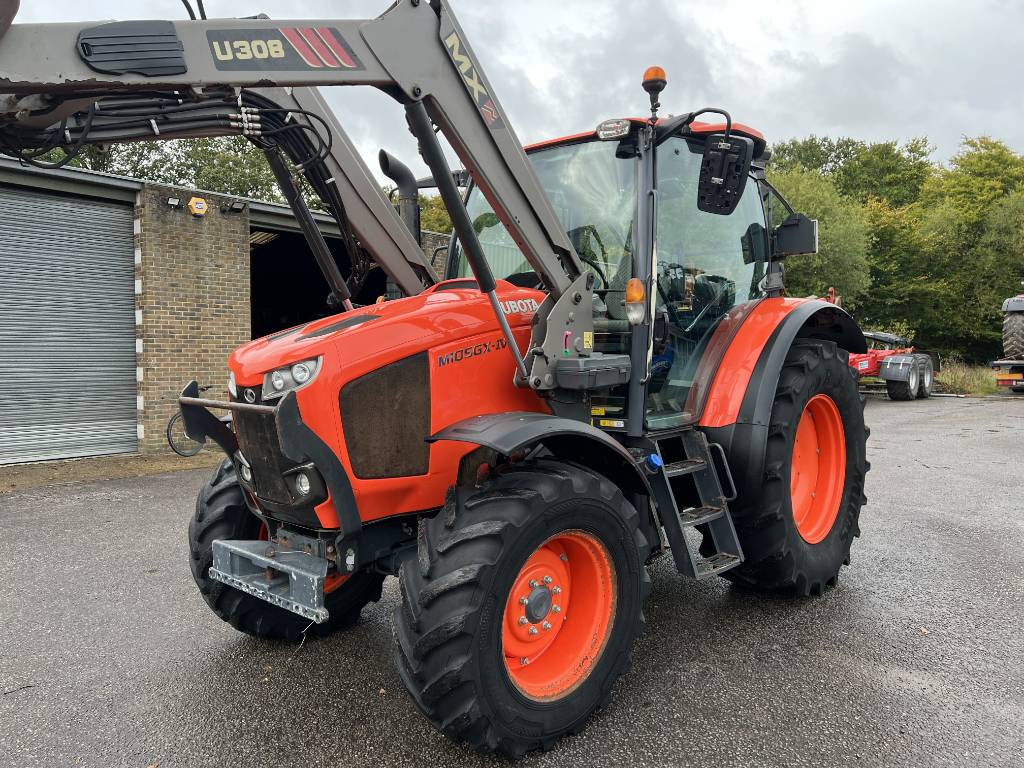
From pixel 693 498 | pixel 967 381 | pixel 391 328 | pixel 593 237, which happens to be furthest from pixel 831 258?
pixel 391 328

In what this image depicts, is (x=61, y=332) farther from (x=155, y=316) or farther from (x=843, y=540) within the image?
(x=843, y=540)

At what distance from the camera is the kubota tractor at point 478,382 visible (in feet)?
7.45

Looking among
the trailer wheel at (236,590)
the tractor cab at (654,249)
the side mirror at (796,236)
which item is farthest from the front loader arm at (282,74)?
the side mirror at (796,236)

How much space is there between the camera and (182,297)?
957 centimetres

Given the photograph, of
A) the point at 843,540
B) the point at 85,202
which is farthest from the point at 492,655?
the point at 85,202

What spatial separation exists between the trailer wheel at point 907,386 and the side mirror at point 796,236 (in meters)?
13.4

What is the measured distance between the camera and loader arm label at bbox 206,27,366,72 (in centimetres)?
217

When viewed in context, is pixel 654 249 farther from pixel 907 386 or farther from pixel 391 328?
pixel 907 386

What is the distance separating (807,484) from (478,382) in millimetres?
2413

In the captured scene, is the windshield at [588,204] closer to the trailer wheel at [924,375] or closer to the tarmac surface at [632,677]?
the tarmac surface at [632,677]

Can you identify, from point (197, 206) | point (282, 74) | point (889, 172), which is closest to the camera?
point (282, 74)

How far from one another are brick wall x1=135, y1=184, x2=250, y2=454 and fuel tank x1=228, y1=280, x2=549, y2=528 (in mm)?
7351

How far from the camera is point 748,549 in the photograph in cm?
365

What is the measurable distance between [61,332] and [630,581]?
28.7 feet
